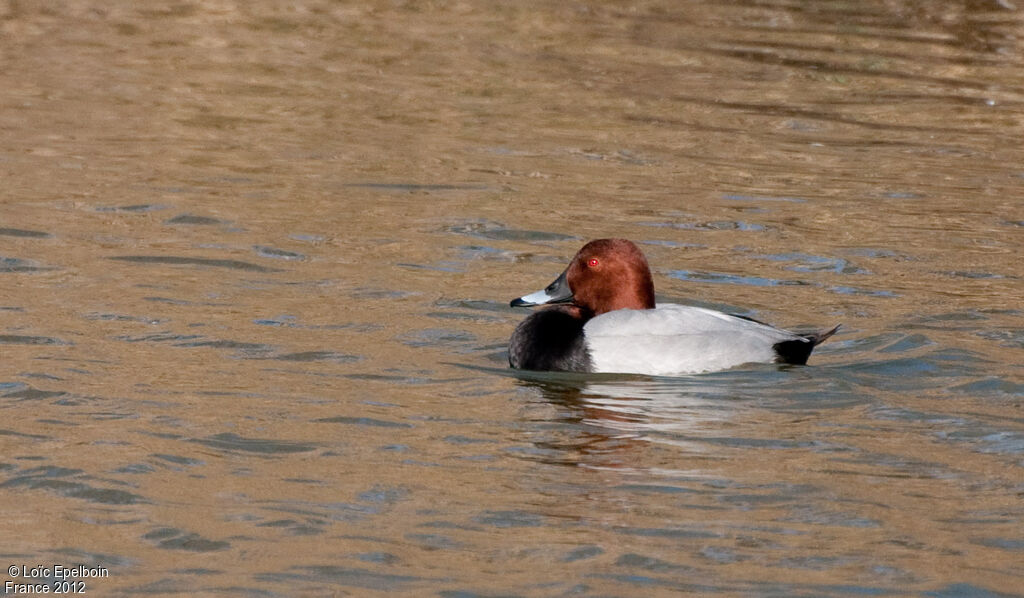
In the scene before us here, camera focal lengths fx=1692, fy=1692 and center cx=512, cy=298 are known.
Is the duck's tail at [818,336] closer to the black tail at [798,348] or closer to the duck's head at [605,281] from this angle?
the black tail at [798,348]

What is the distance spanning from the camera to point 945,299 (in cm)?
962

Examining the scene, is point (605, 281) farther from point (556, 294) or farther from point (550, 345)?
point (550, 345)

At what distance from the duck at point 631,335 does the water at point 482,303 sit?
0.11m

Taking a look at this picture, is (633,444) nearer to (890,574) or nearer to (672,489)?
(672,489)

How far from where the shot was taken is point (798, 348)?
8.24 meters

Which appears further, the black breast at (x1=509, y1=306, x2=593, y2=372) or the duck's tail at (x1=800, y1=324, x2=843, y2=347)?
the duck's tail at (x1=800, y1=324, x2=843, y2=347)

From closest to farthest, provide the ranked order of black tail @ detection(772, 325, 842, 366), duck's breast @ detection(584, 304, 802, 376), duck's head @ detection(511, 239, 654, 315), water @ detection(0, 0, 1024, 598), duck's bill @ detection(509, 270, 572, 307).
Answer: water @ detection(0, 0, 1024, 598) < duck's breast @ detection(584, 304, 802, 376) < black tail @ detection(772, 325, 842, 366) < duck's head @ detection(511, 239, 654, 315) < duck's bill @ detection(509, 270, 572, 307)

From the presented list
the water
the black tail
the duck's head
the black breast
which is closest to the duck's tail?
the black tail

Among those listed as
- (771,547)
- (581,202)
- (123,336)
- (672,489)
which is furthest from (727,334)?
(581,202)

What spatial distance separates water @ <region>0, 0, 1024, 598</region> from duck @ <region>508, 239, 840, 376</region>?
11 cm

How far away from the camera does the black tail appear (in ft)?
27.0

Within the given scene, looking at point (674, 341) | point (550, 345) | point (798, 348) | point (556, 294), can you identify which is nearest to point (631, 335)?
point (674, 341)

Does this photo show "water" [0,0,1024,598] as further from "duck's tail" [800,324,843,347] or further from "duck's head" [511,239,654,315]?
"duck's head" [511,239,654,315]

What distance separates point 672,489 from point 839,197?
6.42 metres
